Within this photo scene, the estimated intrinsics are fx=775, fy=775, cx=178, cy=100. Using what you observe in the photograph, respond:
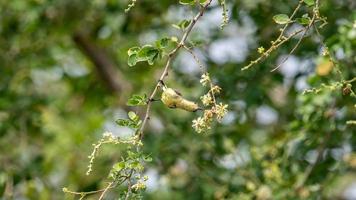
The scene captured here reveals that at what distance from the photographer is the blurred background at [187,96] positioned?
7.36ft

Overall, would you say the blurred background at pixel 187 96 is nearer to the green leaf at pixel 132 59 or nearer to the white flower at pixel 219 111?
the green leaf at pixel 132 59

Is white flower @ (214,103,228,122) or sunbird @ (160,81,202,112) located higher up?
sunbird @ (160,81,202,112)

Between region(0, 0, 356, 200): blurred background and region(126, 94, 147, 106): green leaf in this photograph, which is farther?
region(0, 0, 356, 200): blurred background

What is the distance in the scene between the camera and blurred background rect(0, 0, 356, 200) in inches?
88.4

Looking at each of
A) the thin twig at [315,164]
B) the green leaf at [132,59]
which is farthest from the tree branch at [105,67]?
the green leaf at [132,59]

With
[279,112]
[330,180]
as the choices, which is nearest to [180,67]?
[279,112]

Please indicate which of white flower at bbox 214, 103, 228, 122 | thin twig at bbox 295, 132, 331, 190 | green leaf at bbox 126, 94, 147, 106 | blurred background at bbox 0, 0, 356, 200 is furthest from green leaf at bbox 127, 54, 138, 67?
thin twig at bbox 295, 132, 331, 190

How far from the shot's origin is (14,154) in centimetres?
285

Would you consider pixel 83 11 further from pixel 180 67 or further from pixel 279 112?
pixel 279 112

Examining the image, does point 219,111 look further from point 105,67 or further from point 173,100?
point 105,67

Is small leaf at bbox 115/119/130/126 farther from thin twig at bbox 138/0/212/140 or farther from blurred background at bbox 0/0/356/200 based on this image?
blurred background at bbox 0/0/356/200

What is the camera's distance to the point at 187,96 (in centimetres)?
255

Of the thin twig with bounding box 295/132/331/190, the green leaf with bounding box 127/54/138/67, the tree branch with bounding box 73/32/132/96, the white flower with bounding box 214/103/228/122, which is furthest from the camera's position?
the tree branch with bounding box 73/32/132/96

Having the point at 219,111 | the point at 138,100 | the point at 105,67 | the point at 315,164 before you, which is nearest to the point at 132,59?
the point at 138,100
